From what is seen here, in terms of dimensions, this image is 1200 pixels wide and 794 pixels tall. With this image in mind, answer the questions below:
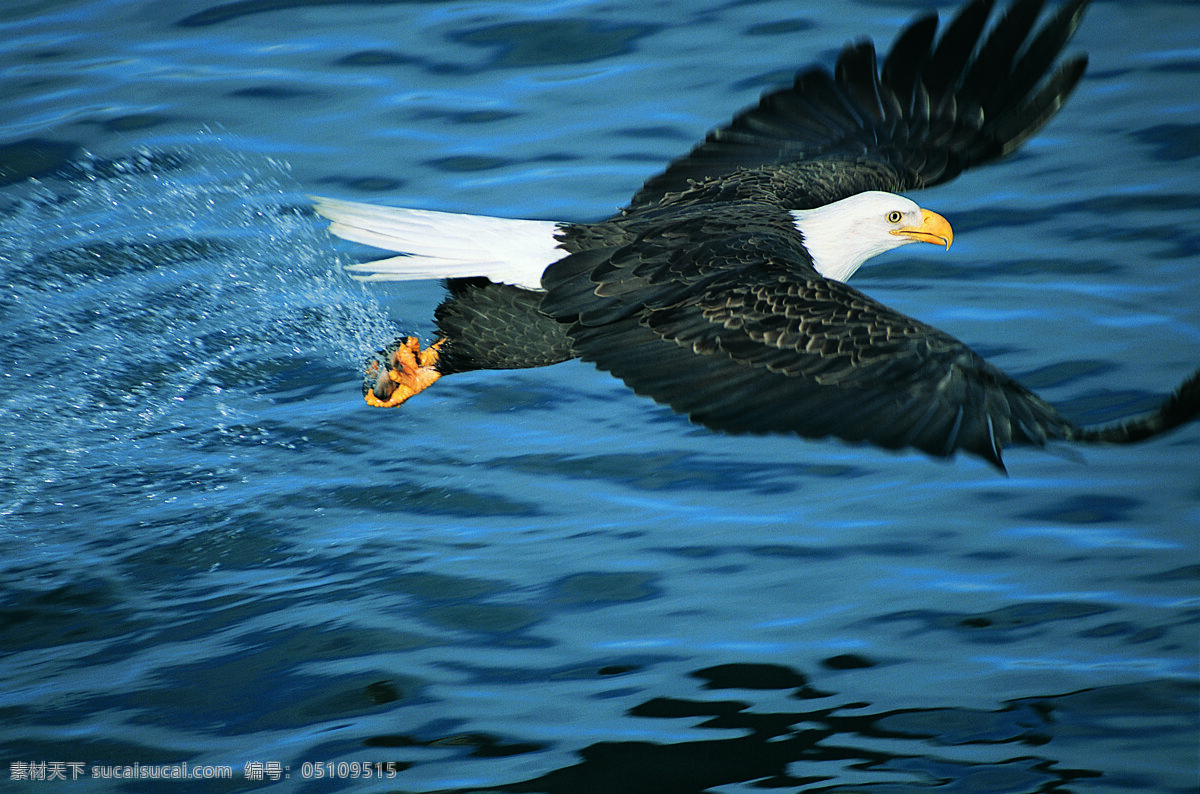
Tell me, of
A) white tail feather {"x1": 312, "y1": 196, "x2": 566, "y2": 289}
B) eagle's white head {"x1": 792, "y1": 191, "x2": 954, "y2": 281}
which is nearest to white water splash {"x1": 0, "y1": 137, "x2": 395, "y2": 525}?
white tail feather {"x1": 312, "y1": 196, "x2": 566, "y2": 289}

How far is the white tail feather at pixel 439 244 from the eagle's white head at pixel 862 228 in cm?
94

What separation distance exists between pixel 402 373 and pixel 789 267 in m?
1.53

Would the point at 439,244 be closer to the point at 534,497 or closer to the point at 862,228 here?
the point at 534,497

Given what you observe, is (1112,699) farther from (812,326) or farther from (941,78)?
(941,78)

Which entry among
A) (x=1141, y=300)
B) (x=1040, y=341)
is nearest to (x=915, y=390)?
(x=1040, y=341)

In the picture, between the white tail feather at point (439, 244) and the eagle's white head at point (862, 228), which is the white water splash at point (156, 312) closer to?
the white tail feather at point (439, 244)

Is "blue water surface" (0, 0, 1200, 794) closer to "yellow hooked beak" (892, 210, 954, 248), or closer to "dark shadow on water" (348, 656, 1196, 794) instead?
"dark shadow on water" (348, 656, 1196, 794)

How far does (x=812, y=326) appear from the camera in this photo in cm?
358

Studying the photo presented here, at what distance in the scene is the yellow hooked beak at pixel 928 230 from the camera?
4.42 m

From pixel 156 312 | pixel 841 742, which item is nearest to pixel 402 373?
pixel 156 312

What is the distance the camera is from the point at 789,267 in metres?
3.88

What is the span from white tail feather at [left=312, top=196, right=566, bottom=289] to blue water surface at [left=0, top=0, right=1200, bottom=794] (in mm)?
890

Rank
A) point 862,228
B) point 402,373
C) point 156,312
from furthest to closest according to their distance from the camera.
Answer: point 156,312 → point 402,373 → point 862,228

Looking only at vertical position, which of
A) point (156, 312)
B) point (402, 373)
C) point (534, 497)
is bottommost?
point (534, 497)
